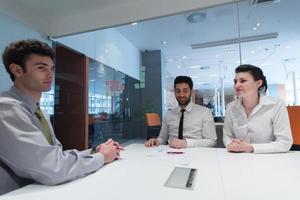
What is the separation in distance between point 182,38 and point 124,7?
2.39 metres

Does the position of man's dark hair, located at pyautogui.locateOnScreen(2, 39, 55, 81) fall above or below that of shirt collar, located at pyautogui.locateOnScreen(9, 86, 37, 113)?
above

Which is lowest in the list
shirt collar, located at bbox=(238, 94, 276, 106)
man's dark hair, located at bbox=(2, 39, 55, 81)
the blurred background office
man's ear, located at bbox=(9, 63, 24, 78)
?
shirt collar, located at bbox=(238, 94, 276, 106)

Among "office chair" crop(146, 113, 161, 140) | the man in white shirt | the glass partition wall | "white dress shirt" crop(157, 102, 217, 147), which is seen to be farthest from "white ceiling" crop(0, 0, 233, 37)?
"office chair" crop(146, 113, 161, 140)

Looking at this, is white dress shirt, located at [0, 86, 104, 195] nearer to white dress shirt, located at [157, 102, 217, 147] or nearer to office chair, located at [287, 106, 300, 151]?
white dress shirt, located at [157, 102, 217, 147]

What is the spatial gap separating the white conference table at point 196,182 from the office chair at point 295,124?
83 centimetres

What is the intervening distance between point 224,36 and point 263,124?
4310 millimetres

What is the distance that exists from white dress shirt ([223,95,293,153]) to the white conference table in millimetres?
348

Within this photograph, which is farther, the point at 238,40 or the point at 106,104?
the point at 238,40

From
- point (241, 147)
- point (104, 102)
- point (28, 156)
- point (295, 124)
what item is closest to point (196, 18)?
point (104, 102)

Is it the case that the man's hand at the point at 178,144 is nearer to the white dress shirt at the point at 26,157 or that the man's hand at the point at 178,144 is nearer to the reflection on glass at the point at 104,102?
the white dress shirt at the point at 26,157

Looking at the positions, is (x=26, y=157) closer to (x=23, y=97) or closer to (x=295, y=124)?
(x=23, y=97)

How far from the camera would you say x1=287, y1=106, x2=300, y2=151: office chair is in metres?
1.91

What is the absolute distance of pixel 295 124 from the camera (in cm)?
196

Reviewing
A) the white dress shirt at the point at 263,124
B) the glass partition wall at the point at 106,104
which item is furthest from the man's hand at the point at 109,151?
the glass partition wall at the point at 106,104
